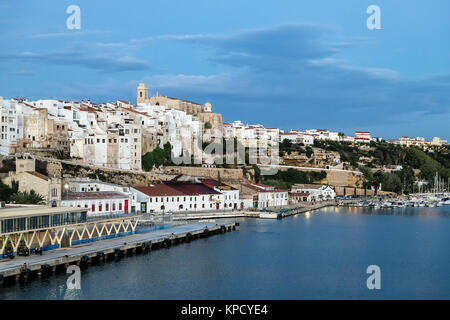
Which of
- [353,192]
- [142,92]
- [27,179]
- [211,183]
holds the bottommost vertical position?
[353,192]

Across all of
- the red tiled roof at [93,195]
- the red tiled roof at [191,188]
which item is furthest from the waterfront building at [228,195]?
the red tiled roof at [93,195]

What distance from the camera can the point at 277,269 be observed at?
85.6 ft

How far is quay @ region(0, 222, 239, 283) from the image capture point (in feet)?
72.4

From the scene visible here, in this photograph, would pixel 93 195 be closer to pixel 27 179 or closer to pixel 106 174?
pixel 27 179

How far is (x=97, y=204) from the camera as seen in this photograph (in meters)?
38.3

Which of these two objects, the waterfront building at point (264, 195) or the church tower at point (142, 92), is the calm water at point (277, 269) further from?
the church tower at point (142, 92)

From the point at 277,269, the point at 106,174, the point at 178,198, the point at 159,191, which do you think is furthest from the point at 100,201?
the point at 277,269

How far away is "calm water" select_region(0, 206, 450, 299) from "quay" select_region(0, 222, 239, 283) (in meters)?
0.61

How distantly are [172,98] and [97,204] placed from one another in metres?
40.7

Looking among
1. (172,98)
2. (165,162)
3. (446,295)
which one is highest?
(172,98)

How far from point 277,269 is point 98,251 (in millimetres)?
7748

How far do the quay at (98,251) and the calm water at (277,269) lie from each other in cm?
61
